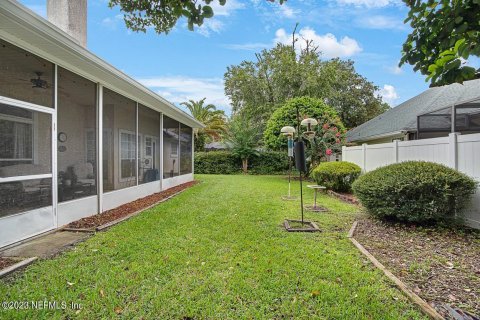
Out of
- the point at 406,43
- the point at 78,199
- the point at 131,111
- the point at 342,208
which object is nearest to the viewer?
the point at 406,43

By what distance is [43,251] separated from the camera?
3.96m

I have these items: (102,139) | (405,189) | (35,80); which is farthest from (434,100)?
(35,80)

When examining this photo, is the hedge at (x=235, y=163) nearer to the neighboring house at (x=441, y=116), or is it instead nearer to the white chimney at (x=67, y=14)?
the neighboring house at (x=441, y=116)

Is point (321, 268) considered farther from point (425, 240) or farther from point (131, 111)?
point (131, 111)

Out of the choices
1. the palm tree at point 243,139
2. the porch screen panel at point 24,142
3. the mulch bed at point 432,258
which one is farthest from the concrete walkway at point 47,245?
the palm tree at point 243,139

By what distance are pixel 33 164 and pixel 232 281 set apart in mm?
3735

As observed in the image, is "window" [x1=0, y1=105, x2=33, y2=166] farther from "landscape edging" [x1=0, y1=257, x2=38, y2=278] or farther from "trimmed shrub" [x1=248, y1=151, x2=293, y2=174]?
"trimmed shrub" [x1=248, y1=151, x2=293, y2=174]

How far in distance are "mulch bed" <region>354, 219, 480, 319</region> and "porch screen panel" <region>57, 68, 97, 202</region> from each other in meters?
5.40

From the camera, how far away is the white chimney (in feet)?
24.0

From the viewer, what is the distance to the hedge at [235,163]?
21.6 metres

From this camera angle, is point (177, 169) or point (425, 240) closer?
point (425, 240)

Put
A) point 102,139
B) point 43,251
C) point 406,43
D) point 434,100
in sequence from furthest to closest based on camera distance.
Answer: point 434,100
point 102,139
point 43,251
point 406,43

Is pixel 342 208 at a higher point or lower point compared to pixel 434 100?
lower

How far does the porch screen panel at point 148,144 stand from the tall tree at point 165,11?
17.5ft
